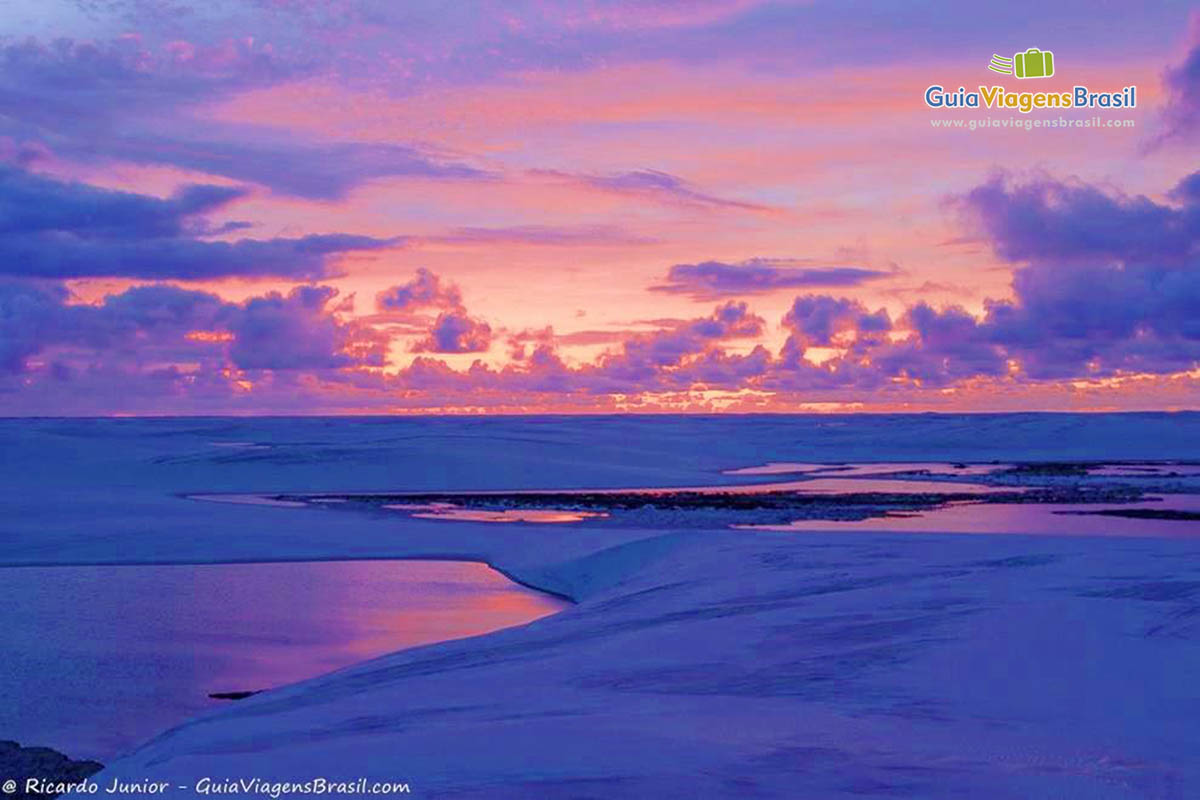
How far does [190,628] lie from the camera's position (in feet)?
40.1

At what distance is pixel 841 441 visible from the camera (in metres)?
64.3

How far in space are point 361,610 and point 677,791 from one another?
914 centimetres

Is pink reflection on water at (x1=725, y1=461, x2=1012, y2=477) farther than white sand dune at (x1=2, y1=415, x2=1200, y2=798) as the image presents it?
Yes

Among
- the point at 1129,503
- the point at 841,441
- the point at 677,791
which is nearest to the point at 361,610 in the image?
the point at 677,791

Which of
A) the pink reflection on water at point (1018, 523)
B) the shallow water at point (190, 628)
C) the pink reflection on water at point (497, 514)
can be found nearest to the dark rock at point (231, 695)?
the shallow water at point (190, 628)

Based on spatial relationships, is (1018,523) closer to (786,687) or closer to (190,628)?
(190,628)

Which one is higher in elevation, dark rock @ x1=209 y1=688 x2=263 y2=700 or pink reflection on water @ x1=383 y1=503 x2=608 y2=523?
pink reflection on water @ x1=383 y1=503 x2=608 y2=523

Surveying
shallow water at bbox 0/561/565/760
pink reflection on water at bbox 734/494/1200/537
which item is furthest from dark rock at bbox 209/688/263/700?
pink reflection on water at bbox 734/494/1200/537

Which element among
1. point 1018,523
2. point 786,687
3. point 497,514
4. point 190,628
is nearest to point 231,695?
point 190,628

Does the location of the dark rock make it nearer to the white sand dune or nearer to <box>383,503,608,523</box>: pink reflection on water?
the white sand dune

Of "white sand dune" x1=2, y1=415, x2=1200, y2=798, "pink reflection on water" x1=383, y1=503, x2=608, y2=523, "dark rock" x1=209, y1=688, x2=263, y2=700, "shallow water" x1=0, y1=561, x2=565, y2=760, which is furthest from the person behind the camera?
"pink reflection on water" x1=383, y1=503, x2=608, y2=523

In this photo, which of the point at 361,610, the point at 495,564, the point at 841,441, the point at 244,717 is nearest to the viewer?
the point at 244,717

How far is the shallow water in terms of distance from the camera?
8820 mm

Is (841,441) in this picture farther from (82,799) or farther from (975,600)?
(82,799)
